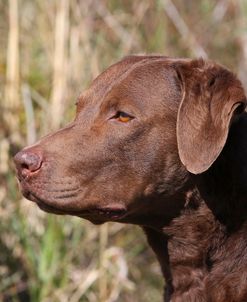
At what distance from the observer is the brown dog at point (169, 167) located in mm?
4148

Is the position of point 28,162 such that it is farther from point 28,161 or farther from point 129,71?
point 129,71

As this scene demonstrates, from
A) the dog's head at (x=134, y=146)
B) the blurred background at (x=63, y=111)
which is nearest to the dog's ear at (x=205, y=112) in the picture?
the dog's head at (x=134, y=146)

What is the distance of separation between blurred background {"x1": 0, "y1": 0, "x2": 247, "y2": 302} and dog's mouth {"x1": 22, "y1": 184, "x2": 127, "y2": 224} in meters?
2.00

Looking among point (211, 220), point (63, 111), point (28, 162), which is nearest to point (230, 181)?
point (211, 220)

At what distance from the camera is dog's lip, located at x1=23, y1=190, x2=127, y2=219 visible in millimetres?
4176

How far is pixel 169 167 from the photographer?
14.0 feet

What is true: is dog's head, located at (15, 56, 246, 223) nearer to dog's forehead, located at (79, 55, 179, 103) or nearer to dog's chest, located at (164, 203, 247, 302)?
dog's forehead, located at (79, 55, 179, 103)

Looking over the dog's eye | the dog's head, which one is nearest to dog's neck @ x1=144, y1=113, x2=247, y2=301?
the dog's head

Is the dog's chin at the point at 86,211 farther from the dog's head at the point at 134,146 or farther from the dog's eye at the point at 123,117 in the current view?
the dog's eye at the point at 123,117

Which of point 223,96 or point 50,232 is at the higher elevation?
point 223,96

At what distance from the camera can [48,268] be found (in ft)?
20.3

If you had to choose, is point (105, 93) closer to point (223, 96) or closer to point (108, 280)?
point (223, 96)

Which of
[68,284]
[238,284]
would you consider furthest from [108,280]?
[238,284]

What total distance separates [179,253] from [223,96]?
77 centimetres
